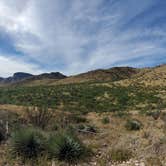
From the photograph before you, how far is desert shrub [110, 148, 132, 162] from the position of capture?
6.86 meters

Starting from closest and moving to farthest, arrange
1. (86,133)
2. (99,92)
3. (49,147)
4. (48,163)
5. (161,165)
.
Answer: (161,165) < (48,163) < (49,147) < (86,133) < (99,92)

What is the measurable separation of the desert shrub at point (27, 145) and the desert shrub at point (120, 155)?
2.05 metres

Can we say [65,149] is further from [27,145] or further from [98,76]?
[98,76]

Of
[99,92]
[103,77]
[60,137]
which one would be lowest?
[60,137]

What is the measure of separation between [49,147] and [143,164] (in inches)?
109

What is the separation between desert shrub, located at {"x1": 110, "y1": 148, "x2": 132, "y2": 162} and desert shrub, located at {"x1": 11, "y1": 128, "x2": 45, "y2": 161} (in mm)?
2053

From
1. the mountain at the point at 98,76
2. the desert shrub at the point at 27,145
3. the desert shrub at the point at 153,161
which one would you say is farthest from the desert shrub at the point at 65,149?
the mountain at the point at 98,76

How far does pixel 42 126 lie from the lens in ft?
35.6

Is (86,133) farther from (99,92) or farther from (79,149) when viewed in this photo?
(99,92)

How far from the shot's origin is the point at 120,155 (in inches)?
274

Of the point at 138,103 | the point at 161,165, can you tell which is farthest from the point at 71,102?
the point at 161,165

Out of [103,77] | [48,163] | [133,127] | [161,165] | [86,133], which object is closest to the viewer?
[161,165]

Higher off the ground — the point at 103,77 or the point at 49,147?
the point at 103,77

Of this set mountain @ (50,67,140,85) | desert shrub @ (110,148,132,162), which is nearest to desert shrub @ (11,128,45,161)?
A: desert shrub @ (110,148,132,162)
